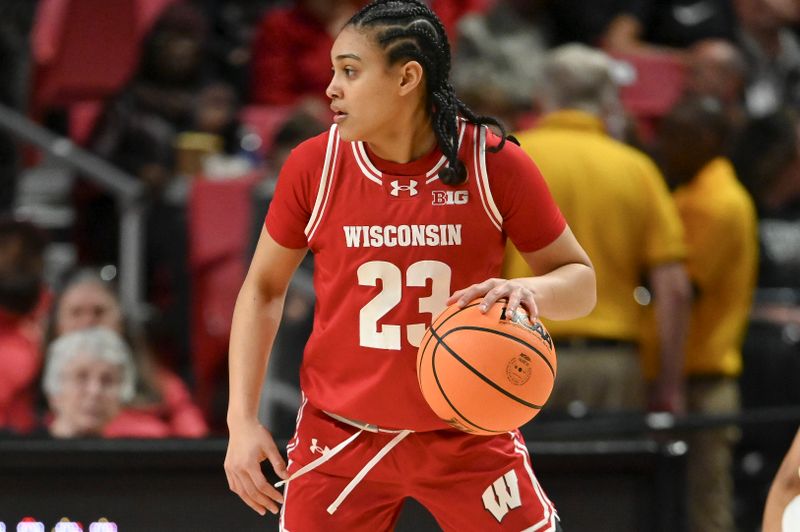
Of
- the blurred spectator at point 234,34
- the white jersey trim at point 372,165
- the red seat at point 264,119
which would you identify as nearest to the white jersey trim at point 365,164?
the white jersey trim at point 372,165

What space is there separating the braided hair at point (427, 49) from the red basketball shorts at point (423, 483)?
0.65 meters

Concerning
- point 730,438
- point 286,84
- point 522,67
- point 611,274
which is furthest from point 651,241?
point 286,84

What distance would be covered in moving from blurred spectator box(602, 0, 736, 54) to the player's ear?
523 cm

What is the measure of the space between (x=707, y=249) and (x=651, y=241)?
441 millimetres

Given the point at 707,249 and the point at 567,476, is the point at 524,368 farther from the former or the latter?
the point at 707,249

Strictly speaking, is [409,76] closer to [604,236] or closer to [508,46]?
[604,236]

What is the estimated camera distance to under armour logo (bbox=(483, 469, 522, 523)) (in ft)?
10.8

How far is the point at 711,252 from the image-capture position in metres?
5.73

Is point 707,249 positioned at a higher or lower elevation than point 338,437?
higher

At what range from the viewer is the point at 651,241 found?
5.40 meters

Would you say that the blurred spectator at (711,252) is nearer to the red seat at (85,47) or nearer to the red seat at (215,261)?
the red seat at (215,261)

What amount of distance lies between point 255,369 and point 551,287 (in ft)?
2.53

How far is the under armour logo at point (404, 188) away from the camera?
331 cm

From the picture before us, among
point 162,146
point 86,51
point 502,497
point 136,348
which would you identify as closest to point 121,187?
point 162,146
